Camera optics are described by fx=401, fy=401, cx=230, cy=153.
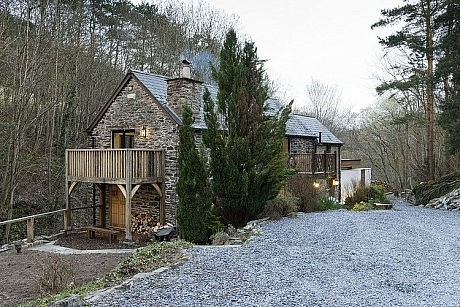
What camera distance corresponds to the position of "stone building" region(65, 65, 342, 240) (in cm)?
1253

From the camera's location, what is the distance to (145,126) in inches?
543

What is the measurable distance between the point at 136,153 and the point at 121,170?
691 millimetres

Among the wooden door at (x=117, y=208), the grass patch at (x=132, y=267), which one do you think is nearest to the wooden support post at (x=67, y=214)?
the wooden door at (x=117, y=208)

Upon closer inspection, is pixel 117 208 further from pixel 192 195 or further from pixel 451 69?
pixel 451 69

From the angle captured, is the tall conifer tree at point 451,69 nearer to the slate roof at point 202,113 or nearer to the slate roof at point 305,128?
the slate roof at point 305,128

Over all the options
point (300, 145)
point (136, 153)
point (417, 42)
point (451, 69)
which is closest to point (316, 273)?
point (136, 153)

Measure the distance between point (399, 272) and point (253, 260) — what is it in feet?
6.70

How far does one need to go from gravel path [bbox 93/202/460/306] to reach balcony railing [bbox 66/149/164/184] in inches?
216

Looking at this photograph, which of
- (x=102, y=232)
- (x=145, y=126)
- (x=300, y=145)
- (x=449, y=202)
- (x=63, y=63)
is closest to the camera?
(x=102, y=232)

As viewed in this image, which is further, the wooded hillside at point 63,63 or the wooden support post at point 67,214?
the wooden support post at point 67,214

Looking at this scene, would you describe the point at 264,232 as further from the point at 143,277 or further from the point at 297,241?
the point at 143,277

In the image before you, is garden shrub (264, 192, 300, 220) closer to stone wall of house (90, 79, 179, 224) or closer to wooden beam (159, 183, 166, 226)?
stone wall of house (90, 79, 179, 224)

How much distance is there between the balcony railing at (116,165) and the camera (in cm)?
1232

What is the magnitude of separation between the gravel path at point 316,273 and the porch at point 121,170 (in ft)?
17.8
